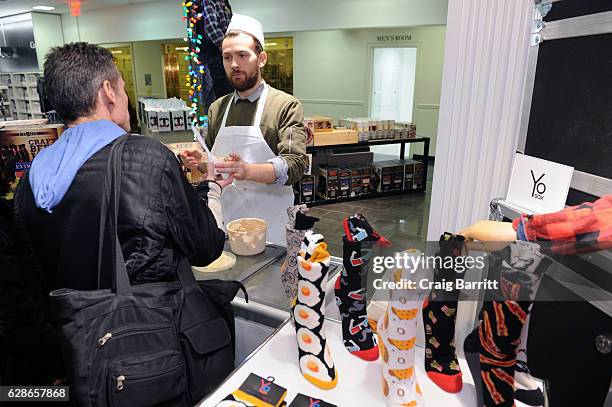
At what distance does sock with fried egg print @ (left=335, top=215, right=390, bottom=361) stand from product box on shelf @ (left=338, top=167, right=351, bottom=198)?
4.61 meters

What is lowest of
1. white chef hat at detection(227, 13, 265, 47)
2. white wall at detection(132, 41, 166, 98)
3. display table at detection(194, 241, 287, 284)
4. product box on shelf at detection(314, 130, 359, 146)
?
display table at detection(194, 241, 287, 284)

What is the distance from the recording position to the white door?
8242 mm

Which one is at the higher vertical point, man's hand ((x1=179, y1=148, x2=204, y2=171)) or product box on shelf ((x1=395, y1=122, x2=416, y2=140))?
man's hand ((x1=179, y1=148, x2=204, y2=171))

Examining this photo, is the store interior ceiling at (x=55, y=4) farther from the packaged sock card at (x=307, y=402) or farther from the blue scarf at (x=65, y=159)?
the packaged sock card at (x=307, y=402)

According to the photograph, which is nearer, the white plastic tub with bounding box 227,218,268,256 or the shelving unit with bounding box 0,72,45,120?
the white plastic tub with bounding box 227,218,268,256

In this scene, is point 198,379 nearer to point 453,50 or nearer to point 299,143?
point 453,50

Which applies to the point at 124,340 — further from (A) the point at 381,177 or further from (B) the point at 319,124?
(A) the point at 381,177

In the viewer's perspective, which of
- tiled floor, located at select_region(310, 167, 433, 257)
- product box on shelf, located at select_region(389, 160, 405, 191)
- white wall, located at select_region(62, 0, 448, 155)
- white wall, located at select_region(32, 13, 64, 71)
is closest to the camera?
tiled floor, located at select_region(310, 167, 433, 257)

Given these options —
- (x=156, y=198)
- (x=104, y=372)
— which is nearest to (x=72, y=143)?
(x=156, y=198)

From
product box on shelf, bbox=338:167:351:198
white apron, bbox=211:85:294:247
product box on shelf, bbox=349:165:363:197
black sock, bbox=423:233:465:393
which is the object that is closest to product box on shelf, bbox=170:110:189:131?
white apron, bbox=211:85:294:247

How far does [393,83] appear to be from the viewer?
27.7ft

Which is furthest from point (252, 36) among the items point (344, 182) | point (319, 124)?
point (344, 182)

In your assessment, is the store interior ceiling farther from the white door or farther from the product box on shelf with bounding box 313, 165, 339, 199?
the product box on shelf with bounding box 313, 165, 339, 199

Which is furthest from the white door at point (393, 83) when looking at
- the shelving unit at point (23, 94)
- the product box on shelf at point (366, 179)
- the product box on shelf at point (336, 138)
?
the shelving unit at point (23, 94)
